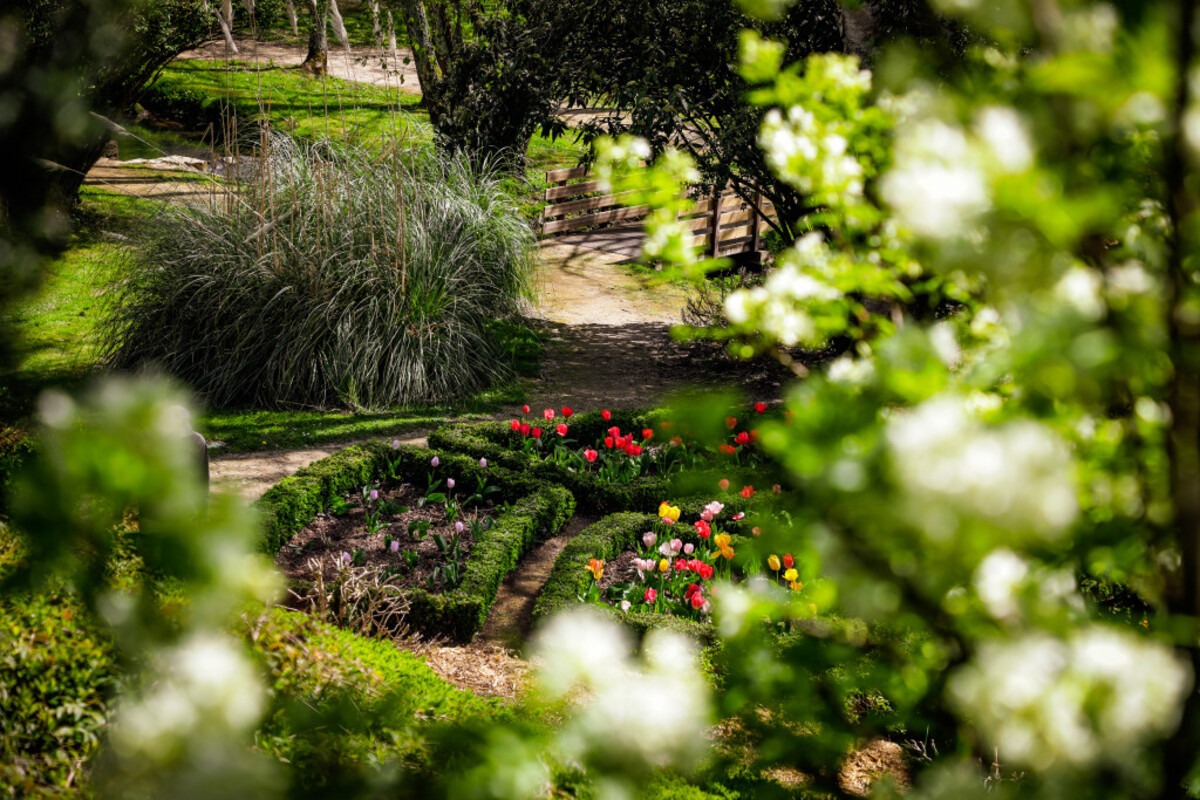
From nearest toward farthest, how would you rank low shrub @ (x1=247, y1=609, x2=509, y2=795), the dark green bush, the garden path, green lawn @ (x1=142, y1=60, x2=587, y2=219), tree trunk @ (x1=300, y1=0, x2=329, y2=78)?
low shrub @ (x1=247, y1=609, x2=509, y2=795) → the dark green bush → the garden path → green lawn @ (x1=142, y1=60, x2=587, y2=219) → tree trunk @ (x1=300, y1=0, x2=329, y2=78)

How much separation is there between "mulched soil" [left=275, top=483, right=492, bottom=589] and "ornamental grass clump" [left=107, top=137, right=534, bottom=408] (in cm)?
185

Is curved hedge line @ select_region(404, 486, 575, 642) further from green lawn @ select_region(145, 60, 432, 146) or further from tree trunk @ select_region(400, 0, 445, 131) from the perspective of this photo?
green lawn @ select_region(145, 60, 432, 146)

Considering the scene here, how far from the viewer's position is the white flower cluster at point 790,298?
159cm

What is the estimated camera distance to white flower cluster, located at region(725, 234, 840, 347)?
5.23 feet

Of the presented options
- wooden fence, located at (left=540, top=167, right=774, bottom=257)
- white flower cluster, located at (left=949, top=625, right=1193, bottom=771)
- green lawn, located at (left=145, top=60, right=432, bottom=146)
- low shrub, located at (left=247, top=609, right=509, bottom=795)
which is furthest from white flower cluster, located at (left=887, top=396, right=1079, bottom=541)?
green lawn, located at (left=145, top=60, right=432, bottom=146)

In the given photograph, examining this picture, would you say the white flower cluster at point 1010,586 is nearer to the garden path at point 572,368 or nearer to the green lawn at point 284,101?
the garden path at point 572,368

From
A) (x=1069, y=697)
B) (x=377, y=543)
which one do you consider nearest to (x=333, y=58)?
(x=377, y=543)

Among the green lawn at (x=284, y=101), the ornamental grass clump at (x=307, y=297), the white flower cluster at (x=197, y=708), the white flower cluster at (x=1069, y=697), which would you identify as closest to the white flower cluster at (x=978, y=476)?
the white flower cluster at (x=1069, y=697)

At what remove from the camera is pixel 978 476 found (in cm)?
71

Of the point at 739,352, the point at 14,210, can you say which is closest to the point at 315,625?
the point at 14,210

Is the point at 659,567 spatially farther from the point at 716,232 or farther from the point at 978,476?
the point at 716,232

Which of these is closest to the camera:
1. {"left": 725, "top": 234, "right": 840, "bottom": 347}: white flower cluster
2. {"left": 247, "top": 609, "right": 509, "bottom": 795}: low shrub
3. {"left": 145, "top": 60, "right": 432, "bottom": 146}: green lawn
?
{"left": 725, "top": 234, "right": 840, "bottom": 347}: white flower cluster

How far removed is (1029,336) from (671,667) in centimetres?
50

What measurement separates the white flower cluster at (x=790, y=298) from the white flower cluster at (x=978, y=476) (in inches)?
34.4
